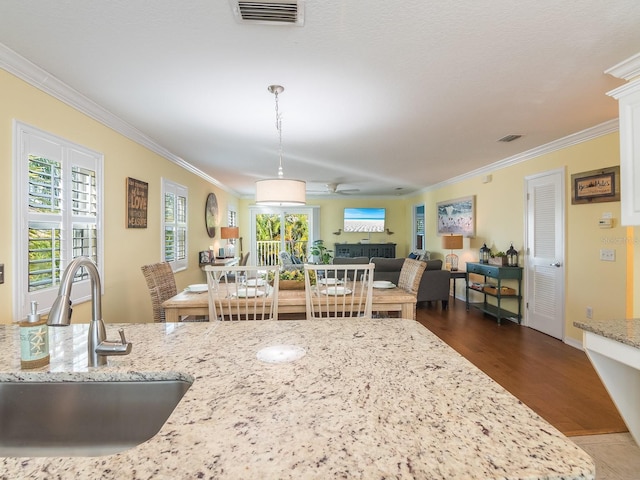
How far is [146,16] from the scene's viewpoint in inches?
64.9

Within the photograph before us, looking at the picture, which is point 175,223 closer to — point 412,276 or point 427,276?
point 412,276

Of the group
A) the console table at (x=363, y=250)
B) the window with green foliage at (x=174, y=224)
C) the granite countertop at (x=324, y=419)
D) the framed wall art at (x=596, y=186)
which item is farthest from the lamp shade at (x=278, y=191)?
the console table at (x=363, y=250)

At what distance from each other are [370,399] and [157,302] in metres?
2.52

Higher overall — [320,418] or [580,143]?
[580,143]

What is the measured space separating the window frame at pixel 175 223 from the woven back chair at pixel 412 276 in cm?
290

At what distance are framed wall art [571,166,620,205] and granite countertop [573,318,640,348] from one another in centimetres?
183

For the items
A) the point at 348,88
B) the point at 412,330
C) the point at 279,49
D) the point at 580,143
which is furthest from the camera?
the point at 580,143

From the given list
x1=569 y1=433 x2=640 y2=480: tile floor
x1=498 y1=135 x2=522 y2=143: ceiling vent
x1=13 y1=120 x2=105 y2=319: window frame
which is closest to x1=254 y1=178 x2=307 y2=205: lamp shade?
x1=13 y1=120 x2=105 y2=319: window frame

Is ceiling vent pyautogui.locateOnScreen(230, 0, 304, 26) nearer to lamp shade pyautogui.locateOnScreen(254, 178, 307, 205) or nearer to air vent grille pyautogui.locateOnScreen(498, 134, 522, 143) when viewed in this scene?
lamp shade pyautogui.locateOnScreen(254, 178, 307, 205)

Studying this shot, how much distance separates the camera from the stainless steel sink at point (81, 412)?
965mm

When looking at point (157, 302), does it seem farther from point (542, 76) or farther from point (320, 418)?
point (542, 76)

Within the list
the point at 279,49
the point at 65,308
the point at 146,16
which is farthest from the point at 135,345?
the point at 279,49

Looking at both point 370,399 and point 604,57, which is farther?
point 604,57

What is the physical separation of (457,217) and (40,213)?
235 inches
